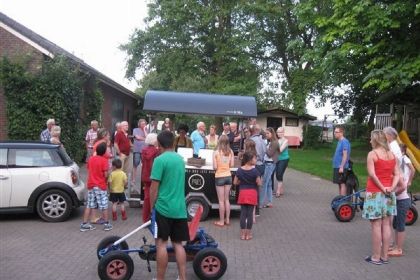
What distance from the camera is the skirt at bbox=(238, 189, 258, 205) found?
8328mm

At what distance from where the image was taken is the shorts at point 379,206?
7.02 metres

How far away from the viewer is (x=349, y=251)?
26.0 feet

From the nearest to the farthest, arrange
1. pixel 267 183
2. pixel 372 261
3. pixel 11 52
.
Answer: pixel 372 261, pixel 267 183, pixel 11 52

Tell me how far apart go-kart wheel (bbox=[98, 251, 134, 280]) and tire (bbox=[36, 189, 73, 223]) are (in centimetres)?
370

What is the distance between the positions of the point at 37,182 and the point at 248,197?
12.6 ft

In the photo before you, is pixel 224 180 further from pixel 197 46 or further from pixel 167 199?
pixel 197 46

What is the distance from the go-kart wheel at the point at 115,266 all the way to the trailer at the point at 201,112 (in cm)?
372

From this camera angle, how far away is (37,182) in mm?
9312

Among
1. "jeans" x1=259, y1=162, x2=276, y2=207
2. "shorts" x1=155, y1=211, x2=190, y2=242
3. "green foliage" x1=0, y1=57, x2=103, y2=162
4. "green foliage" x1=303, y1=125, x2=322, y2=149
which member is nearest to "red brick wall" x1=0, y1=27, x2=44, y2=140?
"green foliage" x1=0, y1=57, x2=103, y2=162

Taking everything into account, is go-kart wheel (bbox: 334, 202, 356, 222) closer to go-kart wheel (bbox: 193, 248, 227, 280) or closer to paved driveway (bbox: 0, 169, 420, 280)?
paved driveway (bbox: 0, 169, 420, 280)

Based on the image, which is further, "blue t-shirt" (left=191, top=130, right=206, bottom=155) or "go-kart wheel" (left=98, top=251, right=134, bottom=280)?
"blue t-shirt" (left=191, top=130, right=206, bottom=155)

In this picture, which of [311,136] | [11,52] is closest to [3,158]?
[11,52]

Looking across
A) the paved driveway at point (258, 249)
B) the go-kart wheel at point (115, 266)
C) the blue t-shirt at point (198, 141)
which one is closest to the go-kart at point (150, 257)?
the go-kart wheel at point (115, 266)

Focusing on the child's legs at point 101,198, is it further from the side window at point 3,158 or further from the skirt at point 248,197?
the skirt at point 248,197
